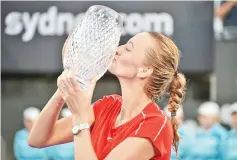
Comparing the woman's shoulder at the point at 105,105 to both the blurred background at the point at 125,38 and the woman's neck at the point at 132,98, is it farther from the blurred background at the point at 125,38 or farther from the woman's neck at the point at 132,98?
the blurred background at the point at 125,38

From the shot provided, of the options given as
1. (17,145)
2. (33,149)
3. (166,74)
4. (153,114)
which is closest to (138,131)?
(153,114)

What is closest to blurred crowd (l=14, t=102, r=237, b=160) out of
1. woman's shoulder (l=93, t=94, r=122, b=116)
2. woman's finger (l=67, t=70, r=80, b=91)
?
woman's shoulder (l=93, t=94, r=122, b=116)

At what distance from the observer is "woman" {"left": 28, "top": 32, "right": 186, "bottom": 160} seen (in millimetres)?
1423

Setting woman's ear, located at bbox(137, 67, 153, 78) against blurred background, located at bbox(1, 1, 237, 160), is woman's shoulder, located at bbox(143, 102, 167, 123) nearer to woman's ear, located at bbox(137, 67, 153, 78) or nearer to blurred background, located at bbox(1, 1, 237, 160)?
woman's ear, located at bbox(137, 67, 153, 78)

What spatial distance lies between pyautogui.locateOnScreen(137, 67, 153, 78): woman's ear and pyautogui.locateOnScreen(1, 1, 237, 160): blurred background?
10.8 ft

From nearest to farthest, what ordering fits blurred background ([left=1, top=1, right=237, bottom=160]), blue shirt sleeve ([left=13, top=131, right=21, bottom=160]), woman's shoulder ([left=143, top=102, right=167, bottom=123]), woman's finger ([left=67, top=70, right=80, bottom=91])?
woman's finger ([left=67, top=70, right=80, bottom=91]) < woman's shoulder ([left=143, top=102, right=167, bottom=123]) < blue shirt sleeve ([left=13, top=131, right=21, bottom=160]) < blurred background ([left=1, top=1, right=237, bottom=160])

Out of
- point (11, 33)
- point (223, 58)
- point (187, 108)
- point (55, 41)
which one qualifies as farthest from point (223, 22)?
point (11, 33)

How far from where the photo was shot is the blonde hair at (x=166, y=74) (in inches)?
60.0

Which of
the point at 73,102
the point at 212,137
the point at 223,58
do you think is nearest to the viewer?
the point at 73,102

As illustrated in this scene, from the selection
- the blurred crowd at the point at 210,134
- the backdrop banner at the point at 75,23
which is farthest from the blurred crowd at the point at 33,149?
Result: the blurred crowd at the point at 210,134

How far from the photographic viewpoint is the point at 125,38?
481 cm

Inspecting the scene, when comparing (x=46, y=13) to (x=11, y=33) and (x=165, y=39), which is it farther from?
(x=165, y=39)

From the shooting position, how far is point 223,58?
16.5 ft

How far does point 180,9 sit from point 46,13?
1008 mm
